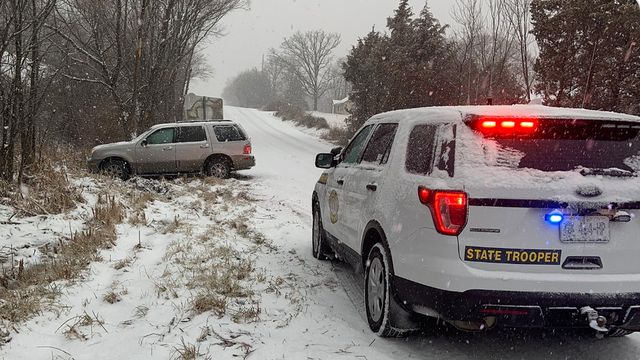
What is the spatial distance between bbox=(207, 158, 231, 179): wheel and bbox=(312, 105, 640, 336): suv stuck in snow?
11.2m

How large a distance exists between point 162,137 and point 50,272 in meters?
9.08

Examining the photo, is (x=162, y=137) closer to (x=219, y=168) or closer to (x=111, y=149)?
(x=111, y=149)

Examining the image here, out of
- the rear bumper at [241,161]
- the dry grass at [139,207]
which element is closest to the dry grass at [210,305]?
the dry grass at [139,207]

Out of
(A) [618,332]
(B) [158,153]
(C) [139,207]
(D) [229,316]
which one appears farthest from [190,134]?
(A) [618,332]

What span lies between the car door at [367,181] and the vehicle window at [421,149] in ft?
1.23

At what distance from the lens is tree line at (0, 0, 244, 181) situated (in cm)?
894

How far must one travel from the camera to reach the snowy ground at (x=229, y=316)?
362 cm

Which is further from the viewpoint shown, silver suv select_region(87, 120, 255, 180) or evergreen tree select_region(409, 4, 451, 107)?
evergreen tree select_region(409, 4, 451, 107)

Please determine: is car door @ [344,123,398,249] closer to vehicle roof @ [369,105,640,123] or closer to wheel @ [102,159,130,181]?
vehicle roof @ [369,105,640,123]

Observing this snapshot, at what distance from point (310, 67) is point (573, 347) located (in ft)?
275

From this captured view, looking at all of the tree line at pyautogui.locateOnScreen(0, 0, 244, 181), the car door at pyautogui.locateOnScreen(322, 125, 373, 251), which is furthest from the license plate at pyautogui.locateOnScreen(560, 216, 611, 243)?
the tree line at pyautogui.locateOnScreen(0, 0, 244, 181)

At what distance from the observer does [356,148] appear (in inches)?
208

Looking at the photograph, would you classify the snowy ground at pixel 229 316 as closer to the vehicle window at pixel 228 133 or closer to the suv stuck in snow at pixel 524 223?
the suv stuck in snow at pixel 524 223

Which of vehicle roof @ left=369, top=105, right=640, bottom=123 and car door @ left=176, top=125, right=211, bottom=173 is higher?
vehicle roof @ left=369, top=105, right=640, bottom=123
